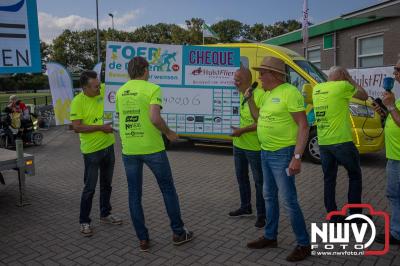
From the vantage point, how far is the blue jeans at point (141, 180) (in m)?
4.00

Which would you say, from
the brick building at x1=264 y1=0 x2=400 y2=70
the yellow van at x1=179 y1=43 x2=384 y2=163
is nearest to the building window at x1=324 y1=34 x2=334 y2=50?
the brick building at x1=264 y1=0 x2=400 y2=70

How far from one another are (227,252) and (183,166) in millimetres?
4428

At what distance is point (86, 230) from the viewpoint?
4621 millimetres

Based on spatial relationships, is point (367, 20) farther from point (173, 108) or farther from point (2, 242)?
point (2, 242)

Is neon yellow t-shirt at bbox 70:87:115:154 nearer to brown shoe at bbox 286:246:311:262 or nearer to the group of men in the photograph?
the group of men

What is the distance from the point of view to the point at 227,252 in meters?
4.08

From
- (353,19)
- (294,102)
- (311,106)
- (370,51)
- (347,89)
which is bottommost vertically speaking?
(311,106)

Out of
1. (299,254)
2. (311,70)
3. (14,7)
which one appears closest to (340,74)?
(299,254)

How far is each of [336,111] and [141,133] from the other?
7.41ft

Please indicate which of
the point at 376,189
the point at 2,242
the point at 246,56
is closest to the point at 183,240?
the point at 2,242

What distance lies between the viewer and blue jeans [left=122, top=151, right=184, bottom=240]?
13.1 ft

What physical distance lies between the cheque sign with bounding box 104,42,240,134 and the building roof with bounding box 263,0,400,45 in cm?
854

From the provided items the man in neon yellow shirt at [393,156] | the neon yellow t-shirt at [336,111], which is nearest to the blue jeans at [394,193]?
the man in neon yellow shirt at [393,156]

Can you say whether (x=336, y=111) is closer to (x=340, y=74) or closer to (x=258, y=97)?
(x=340, y=74)
